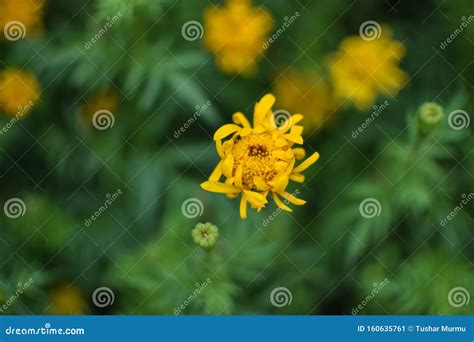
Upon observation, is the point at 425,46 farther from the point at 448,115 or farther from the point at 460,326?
the point at 460,326

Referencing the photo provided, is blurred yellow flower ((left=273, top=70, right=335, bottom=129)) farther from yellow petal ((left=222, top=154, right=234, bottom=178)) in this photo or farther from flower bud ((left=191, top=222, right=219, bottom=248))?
flower bud ((left=191, top=222, right=219, bottom=248))

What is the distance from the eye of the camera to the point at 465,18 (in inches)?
89.1

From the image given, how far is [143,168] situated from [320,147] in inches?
21.6

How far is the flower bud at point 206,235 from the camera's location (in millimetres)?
1879

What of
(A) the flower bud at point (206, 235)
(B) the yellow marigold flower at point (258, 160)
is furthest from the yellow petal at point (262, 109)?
(A) the flower bud at point (206, 235)

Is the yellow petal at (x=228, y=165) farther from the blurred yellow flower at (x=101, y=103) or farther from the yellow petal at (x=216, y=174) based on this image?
the blurred yellow flower at (x=101, y=103)

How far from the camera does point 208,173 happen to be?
2191mm

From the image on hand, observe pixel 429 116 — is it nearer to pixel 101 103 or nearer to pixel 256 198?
pixel 256 198

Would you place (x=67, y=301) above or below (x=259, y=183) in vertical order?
below

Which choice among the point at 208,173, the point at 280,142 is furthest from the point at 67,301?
the point at 280,142

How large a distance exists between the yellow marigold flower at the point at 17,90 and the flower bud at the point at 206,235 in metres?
0.75

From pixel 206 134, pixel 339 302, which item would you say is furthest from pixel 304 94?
pixel 339 302

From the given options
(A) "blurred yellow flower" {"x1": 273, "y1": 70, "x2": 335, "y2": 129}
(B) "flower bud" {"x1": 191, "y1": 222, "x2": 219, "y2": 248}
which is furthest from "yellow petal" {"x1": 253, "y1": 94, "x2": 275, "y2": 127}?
(B) "flower bud" {"x1": 191, "y1": 222, "x2": 219, "y2": 248}

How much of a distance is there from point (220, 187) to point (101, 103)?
507 millimetres
